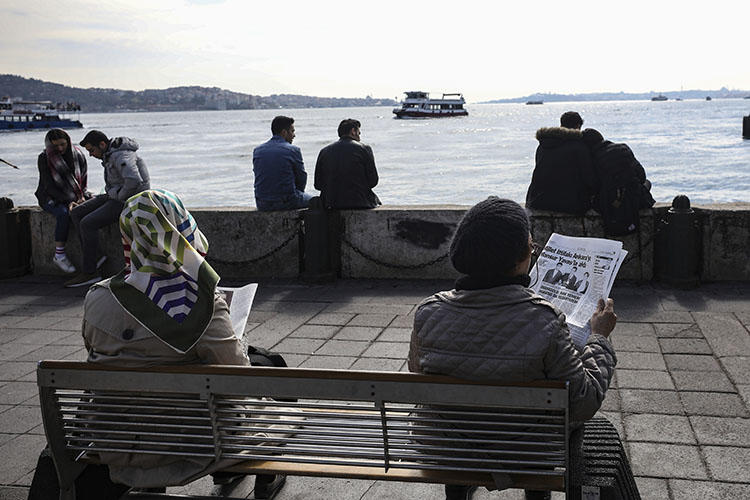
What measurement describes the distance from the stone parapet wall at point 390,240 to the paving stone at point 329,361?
7.67ft

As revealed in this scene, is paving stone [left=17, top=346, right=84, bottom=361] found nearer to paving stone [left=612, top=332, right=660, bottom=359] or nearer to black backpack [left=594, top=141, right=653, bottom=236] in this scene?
paving stone [left=612, top=332, right=660, bottom=359]

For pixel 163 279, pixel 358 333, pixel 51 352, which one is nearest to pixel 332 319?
pixel 358 333

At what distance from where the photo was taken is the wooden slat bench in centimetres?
251

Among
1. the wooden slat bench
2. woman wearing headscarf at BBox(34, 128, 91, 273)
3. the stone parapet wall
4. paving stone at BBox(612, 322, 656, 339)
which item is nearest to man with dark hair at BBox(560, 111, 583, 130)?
the stone parapet wall

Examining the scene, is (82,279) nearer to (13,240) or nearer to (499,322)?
(13,240)

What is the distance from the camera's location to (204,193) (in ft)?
103

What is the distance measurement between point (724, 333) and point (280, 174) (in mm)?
4513

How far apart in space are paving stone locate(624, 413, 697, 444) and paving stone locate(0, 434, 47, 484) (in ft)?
9.39

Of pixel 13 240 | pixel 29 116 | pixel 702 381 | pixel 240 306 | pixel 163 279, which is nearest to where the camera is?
pixel 163 279

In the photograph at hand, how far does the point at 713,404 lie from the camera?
14.6ft

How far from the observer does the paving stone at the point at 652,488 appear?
344 centimetres

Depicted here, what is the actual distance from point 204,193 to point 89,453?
95.8 feet

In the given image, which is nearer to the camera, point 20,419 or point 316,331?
point 20,419

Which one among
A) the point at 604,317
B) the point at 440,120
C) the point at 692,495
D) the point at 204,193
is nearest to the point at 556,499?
the point at 692,495
